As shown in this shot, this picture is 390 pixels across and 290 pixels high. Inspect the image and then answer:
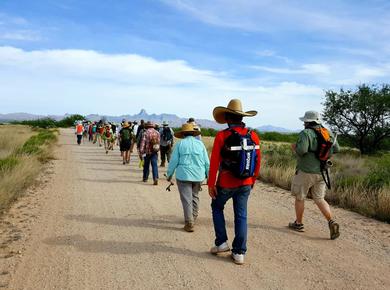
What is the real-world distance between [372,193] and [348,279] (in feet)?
16.8

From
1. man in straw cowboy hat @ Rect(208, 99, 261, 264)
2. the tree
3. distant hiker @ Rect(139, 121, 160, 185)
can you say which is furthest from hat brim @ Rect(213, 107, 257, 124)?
the tree

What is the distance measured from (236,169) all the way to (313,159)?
83.0 inches

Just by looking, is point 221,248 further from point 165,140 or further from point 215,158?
point 165,140

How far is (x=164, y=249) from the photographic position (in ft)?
20.8

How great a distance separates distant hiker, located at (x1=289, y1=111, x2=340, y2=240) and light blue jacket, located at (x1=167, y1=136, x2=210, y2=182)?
160cm

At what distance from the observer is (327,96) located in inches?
1210

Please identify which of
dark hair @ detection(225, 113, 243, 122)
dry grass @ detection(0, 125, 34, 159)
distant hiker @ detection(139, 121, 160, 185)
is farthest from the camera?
dry grass @ detection(0, 125, 34, 159)

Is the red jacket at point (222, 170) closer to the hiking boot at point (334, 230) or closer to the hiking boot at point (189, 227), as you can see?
the hiking boot at point (189, 227)

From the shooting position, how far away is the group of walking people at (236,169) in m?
5.68

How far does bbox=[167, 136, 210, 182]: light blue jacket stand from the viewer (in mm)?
7480

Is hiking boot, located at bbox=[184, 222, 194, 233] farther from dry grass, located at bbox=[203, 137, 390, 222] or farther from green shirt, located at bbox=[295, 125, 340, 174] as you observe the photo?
dry grass, located at bbox=[203, 137, 390, 222]

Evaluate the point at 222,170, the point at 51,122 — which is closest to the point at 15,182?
the point at 222,170

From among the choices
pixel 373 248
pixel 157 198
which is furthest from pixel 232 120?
pixel 157 198

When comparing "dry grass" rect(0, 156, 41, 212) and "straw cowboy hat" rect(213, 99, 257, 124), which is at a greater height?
"straw cowboy hat" rect(213, 99, 257, 124)
